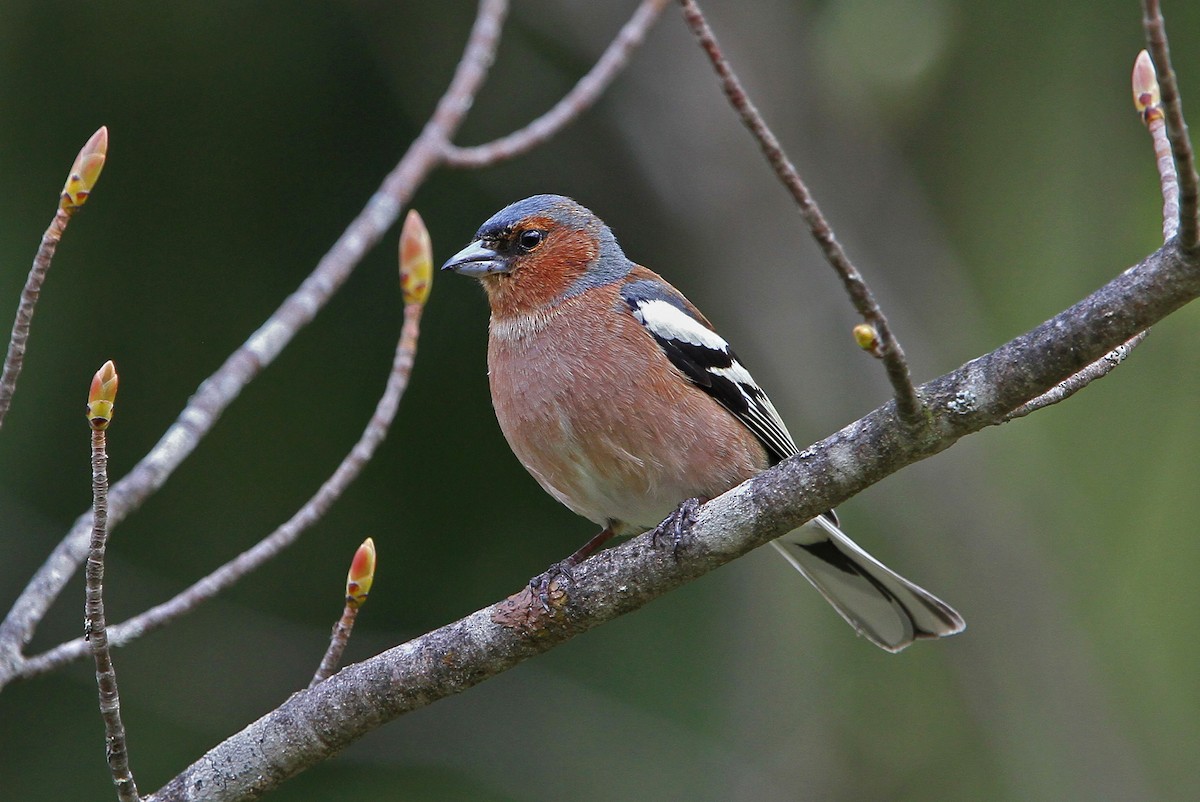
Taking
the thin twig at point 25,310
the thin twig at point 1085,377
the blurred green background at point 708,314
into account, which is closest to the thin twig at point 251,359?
the thin twig at point 25,310

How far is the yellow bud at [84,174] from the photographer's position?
2578 mm

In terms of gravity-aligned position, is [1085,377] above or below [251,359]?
below

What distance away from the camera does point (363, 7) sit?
22.1ft

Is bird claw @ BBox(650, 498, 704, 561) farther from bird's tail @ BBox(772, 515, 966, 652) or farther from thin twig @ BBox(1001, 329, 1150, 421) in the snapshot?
bird's tail @ BBox(772, 515, 966, 652)

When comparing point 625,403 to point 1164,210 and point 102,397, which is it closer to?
point 1164,210

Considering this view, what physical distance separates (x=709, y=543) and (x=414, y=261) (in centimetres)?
136

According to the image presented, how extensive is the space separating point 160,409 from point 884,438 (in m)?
4.14

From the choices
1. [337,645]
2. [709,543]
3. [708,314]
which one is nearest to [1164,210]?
[709,543]

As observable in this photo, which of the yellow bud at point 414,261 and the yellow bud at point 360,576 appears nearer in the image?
the yellow bud at point 360,576

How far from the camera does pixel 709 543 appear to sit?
9.17 feet

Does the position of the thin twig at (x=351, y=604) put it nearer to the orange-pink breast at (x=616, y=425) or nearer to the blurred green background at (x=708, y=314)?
the orange-pink breast at (x=616, y=425)

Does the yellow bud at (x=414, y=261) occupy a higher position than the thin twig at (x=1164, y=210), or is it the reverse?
the yellow bud at (x=414, y=261)

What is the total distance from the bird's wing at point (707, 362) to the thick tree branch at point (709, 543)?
3.81 feet

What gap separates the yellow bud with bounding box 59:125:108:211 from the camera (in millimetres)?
2578
